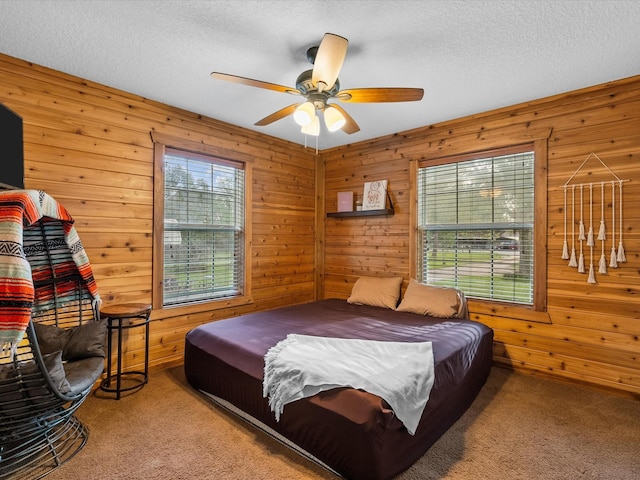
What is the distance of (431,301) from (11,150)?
3.58 meters

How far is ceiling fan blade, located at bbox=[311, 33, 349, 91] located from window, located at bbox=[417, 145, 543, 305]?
219cm

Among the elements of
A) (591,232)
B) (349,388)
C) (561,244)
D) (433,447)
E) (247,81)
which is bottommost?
(433,447)

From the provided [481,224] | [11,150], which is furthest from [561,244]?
[11,150]

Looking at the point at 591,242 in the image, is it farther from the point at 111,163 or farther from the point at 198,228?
the point at 111,163

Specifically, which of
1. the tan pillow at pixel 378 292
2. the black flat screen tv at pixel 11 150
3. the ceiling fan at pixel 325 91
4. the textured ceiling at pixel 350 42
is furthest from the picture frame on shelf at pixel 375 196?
the black flat screen tv at pixel 11 150

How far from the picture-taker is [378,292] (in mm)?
3889

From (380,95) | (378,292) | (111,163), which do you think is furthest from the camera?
(378,292)

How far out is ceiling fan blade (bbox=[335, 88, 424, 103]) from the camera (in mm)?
2139

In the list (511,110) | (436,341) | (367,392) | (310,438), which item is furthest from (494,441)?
(511,110)

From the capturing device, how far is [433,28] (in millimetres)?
2088

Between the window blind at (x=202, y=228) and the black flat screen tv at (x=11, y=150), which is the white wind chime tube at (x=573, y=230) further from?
the black flat screen tv at (x=11, y=150)

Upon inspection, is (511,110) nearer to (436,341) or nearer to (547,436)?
(436,341)

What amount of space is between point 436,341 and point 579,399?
1.30m

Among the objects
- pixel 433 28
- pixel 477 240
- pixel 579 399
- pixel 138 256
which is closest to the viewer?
pixel 433 28
